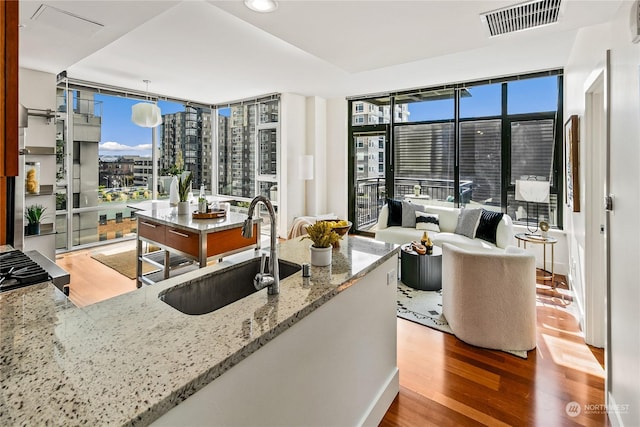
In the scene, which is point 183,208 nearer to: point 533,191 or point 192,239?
point 192,239

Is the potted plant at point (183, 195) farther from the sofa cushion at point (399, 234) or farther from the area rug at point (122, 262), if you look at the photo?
the sofa cushion at point (399, 234)

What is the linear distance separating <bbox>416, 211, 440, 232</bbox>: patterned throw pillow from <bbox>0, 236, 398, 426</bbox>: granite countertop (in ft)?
12.5

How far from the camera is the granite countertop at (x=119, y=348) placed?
0.68 meters

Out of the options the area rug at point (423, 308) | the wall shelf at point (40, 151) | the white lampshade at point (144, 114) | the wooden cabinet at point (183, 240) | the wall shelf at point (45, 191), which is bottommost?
the area rug at point (423, 308)

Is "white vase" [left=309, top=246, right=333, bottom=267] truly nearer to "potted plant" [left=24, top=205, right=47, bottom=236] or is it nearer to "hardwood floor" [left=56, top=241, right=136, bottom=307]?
"hardwood floor" [left=56, top=241, right=136, bottom=307]

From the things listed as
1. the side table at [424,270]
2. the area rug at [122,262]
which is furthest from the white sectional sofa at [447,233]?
the area rug at [122,262]

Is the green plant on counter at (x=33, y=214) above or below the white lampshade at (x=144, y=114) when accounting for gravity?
Result: below

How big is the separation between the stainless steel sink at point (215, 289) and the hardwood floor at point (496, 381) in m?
1.06

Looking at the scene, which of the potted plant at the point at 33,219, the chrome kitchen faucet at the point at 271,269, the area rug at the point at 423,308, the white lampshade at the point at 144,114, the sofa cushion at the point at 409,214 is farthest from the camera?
the sofa cushion at the point at 409,214

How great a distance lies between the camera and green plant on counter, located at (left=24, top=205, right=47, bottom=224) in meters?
3.82

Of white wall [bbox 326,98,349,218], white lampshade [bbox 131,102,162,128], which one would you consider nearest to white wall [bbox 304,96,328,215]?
white wall [bbox 326,98,349,218]

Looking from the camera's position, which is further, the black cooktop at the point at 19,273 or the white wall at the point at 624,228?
the white wall at the point at 624,228

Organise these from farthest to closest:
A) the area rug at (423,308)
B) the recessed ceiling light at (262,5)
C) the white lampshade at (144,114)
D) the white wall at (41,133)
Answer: the white lampshade at (144,114) < the white wall at (41,133) < the area rug at (423,308) < the recessed ceiling light at (262,5)

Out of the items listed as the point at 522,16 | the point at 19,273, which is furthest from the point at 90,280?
the point at 522,16
